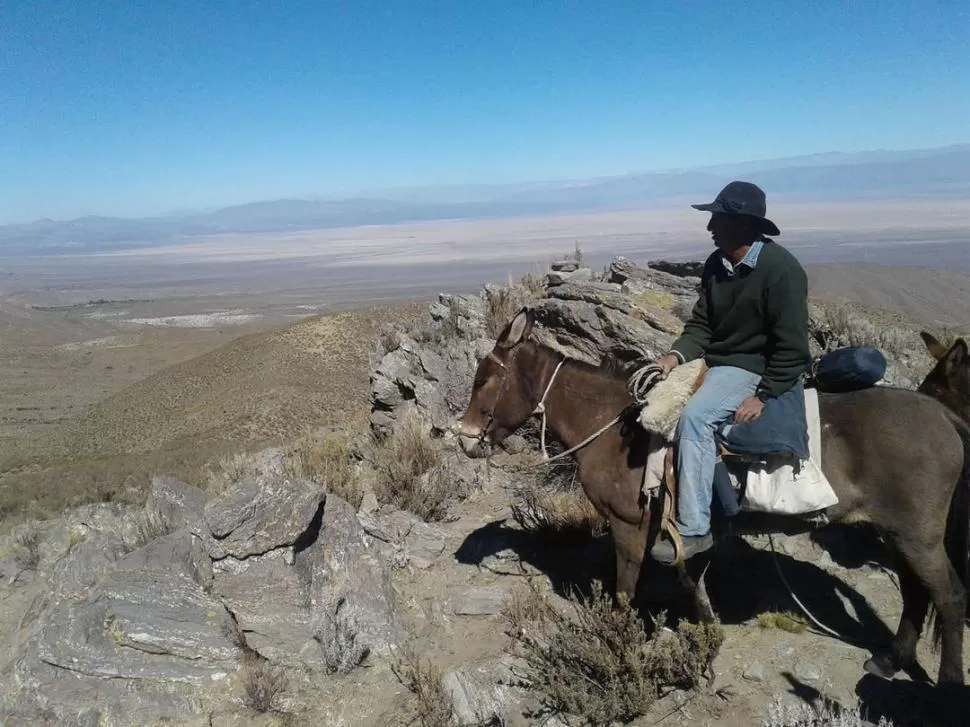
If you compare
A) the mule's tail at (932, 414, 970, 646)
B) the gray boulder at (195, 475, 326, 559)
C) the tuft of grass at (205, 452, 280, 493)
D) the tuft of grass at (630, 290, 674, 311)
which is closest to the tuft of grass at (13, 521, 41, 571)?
the tuft of grass at (205, 452, 280, 493)

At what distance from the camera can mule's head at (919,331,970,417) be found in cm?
490

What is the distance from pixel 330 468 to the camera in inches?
334

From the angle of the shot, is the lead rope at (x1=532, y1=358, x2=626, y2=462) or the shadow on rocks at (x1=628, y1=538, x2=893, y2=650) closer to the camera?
the lead rope at (x1=532, y1=358, x2=626, y2=462)

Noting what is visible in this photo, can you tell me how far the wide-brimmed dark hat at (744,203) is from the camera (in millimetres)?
4402

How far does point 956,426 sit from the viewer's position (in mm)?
4391

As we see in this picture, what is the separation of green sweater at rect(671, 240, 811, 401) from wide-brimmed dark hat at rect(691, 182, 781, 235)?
14cm

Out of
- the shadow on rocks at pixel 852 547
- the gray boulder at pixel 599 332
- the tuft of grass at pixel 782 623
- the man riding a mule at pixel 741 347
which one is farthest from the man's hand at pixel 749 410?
the gray boulder at pixel 599 332

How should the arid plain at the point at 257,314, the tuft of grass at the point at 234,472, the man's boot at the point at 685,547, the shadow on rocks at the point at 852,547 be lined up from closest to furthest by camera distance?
the man's boot at the point at 685,547 → the shadow on rocks at the point at 852,547 → the tuft of grass at the point at 234,472 → the arid plain at the point at 257,314

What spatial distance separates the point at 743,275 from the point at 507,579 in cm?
358

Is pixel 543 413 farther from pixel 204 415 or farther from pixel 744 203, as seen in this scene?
pixel 204 415

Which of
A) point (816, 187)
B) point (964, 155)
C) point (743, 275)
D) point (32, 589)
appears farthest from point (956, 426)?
point (964, 155)

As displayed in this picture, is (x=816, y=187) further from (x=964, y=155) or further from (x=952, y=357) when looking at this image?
(x=952, y=357)

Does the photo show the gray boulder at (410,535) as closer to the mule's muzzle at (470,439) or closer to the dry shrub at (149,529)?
the mule's muzzle at (470,439)

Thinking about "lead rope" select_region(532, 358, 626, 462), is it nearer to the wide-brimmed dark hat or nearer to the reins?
the reins
